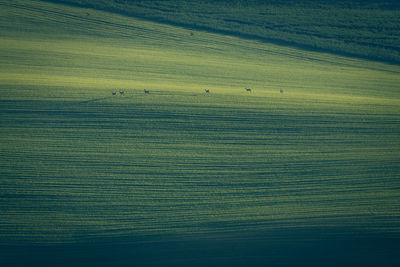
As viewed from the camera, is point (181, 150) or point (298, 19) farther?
point (298, 19)

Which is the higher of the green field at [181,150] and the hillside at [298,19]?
the hillside at [298,19]

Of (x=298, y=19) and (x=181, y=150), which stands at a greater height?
(x=298, y=19)

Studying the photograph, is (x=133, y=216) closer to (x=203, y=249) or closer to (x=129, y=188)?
(x=129, y=188)

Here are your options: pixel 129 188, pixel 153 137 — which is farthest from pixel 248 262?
pixel 153 137

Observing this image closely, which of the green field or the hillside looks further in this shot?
the hillside

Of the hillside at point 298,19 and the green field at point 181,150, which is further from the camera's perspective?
the hillside at point 298,19
